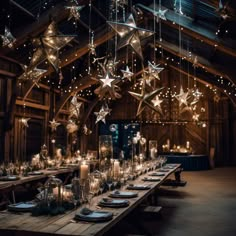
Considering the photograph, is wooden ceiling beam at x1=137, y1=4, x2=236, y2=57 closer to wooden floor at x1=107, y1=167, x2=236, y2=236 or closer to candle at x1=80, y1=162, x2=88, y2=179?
wooden floor at x1=107, y1=167, x2=236, y2=236

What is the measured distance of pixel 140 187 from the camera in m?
4.14

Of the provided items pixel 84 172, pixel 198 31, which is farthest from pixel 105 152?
pixel 198 31

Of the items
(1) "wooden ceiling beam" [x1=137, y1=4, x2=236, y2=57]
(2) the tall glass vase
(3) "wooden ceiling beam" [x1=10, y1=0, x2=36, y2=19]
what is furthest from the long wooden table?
(1) "wooden ceiling beam" [x1=137, y1=4, x2=236, y2=57]

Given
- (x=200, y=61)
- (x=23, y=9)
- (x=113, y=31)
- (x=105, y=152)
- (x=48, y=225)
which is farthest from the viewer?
(x=200, y=61)

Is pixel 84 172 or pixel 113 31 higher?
pixel 113 31

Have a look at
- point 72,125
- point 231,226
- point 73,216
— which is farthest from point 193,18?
point 73,216

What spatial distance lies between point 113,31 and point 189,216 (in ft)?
19.1

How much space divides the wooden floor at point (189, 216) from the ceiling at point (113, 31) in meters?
2.88

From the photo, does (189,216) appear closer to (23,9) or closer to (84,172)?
(84,172)

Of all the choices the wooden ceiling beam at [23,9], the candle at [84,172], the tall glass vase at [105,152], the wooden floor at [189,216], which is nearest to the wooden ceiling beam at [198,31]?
the wooden ceiling beam at [23,9]

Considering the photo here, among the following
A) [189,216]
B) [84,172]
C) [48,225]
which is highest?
[84,172]

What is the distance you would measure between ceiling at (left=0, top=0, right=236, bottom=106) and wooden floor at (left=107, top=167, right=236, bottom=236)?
2877mm

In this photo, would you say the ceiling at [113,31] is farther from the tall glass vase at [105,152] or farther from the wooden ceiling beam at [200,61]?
the tall glass vase at [105,152]

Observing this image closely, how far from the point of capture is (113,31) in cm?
932
